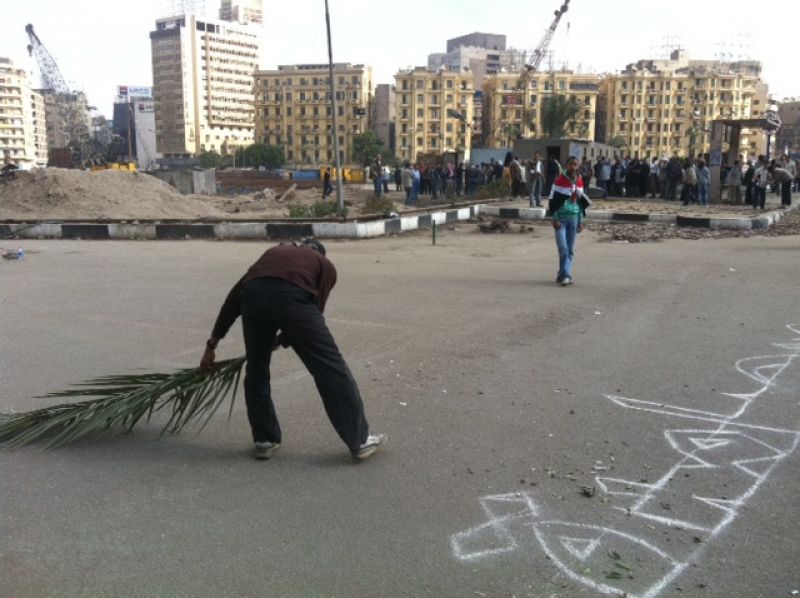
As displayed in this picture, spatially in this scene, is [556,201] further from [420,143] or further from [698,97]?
[698,97]

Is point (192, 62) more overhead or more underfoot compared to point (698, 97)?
more overhead

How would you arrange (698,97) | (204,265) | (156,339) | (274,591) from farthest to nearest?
(698,97)
(204,265)
(156,339)
(274,591)

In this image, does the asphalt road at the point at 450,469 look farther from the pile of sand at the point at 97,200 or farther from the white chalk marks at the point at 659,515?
the pile of sand at the point at 97,200

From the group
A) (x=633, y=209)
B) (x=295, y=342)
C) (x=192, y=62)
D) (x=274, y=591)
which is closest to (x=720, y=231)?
(x=633, y=209)

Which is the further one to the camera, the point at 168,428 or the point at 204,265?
the point at 204,265

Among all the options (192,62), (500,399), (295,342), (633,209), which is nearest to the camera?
(295,342)

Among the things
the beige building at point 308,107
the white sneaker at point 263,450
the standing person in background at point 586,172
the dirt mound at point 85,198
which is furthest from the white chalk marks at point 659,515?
the beige building at point 308,107

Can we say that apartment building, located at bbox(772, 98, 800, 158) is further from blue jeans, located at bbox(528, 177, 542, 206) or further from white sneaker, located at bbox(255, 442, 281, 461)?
white sneaker, located at bbox(255, 442, 281, 461)

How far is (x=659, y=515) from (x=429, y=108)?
5340 inches

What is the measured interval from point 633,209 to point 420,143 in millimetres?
116156

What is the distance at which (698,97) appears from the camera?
134 m

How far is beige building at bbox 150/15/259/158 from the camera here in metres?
162

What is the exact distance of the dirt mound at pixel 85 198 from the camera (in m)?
23.0

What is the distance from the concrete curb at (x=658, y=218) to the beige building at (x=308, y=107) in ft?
397
